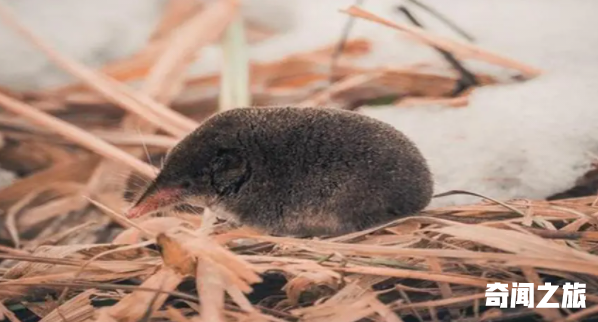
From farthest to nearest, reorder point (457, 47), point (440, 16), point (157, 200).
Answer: point (440, 16)
point (457, 47)
point (157, 200)

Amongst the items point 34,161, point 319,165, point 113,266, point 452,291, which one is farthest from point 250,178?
point 34,161

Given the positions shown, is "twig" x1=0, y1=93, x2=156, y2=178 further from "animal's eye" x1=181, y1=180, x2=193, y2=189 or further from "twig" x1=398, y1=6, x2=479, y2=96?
"twig" x1=398, y1=6, x2=479, y2=96

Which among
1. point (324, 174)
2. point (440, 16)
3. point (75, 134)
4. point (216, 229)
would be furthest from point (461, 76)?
point (75, 134)

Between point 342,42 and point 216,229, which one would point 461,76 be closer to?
point 342,42

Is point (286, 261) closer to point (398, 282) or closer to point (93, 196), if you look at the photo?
point (398, 282)

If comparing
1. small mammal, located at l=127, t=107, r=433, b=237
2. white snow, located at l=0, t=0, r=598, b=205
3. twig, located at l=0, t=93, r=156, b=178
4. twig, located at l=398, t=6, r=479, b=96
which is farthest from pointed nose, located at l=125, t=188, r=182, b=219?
twig, located at l=398, t=6, r=479, b=96

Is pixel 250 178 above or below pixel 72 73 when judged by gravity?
below
